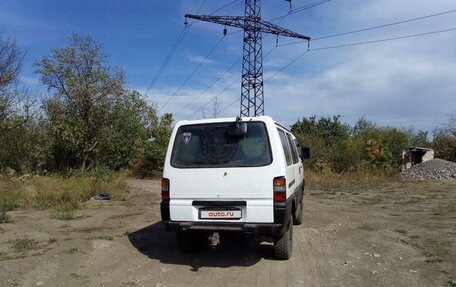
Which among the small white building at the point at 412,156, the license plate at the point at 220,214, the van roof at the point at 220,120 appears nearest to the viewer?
the license plate at the point at 220,214

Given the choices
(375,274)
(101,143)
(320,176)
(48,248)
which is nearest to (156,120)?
(101,143)

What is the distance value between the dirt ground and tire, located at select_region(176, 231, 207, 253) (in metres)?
0.12

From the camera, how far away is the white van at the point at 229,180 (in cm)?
609

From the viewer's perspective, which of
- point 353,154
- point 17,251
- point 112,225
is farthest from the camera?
point 353,154

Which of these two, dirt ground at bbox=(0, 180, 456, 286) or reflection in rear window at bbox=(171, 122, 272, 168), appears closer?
dirt ground at bbox=(0, 180, 456, 286)

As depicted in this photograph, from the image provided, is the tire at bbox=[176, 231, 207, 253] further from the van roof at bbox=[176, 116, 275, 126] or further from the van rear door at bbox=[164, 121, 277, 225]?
the van roof at bbox=[176, 116, 275, 126]

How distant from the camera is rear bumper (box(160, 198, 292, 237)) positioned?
603 centimetres

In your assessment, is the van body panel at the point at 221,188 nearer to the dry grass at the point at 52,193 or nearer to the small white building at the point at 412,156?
the dry grass at the point at 52,193

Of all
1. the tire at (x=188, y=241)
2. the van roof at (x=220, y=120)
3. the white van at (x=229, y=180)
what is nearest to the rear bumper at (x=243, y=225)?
the white van at (x=229, y=180)

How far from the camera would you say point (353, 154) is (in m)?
27.7

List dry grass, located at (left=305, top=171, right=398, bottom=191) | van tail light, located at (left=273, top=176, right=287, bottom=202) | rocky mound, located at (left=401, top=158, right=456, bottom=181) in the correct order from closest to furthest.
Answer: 1. van tail light, located at (left=273, top=176, right=287, bottom=202)
2. dry grass, located at (left=305, top=171, right=398, bottom=191)
3. rocky mound, located at (left=401, top=158, right=456, bottom=181)

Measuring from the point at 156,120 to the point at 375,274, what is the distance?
81.2 ft

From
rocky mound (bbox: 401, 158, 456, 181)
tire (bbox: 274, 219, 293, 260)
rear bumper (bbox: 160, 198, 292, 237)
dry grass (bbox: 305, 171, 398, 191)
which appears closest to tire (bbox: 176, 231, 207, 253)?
rear bumper (bbox: 160, 198, 292, 237)

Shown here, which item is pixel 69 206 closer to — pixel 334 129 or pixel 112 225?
pixel 112 225
